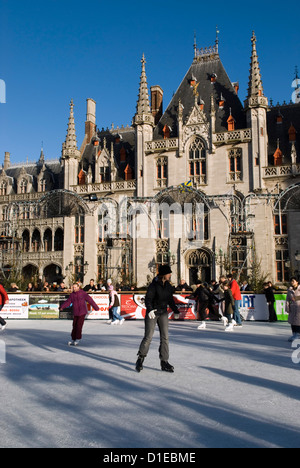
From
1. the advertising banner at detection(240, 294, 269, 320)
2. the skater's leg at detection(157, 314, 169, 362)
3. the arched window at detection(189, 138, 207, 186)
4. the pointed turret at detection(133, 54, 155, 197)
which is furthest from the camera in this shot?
the pointed turret at detection(133, 54, 155, 197)

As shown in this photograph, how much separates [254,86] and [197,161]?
716 cm

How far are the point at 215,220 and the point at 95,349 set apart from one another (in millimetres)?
23148

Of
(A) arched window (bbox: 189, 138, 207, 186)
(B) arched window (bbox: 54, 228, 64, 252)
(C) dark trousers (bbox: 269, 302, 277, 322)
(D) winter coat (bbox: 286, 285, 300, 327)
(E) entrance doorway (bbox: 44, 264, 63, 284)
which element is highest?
(A) arched window (bbox: 189, 138, 207, 186)

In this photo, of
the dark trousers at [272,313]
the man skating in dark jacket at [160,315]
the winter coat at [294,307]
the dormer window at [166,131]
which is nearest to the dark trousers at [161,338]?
the man skating in dark jacket at [160,315]

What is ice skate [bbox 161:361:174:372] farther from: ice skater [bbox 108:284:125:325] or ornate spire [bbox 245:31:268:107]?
ornate spire [bbox 245:31:268:107]

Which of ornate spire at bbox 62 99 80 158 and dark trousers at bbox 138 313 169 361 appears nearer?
dark trousers at bbox 138 313 169 361

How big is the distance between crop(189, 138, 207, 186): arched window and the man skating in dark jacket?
25995mm

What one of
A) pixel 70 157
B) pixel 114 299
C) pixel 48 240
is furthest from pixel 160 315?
pixel 70 157

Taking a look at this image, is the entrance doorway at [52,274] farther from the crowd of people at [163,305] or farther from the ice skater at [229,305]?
the ice skater at [229,305]

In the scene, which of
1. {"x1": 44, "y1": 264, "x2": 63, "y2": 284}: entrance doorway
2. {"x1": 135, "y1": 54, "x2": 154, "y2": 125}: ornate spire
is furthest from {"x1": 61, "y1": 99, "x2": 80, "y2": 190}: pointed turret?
{"x1": 44, "y1": 264, "x2": 63, "y2": 284}: entrance doorway

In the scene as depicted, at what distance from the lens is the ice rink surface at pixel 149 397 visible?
13.9ft

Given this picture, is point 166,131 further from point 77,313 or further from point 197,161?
point 77,313

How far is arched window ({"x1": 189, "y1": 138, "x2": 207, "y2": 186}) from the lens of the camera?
1309 inches

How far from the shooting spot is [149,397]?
5.72 meters
